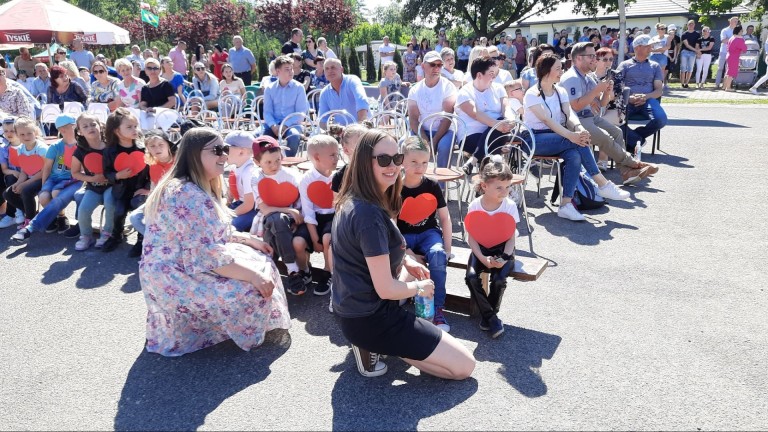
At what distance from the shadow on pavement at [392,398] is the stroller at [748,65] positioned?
54.7ft

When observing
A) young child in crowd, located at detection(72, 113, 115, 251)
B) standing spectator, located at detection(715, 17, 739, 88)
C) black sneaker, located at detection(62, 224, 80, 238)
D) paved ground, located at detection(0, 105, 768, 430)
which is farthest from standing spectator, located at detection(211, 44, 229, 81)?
standing spectator, located at detection(715, 17, 739, 88)

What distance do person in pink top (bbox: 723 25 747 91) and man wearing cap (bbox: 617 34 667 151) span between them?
938cm

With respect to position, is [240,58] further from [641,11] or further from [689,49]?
[641,11]

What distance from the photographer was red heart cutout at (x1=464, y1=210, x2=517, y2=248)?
3.69m

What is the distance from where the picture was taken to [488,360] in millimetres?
3348

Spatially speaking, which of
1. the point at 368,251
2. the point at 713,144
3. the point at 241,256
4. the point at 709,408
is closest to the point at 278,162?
the point at 241,256

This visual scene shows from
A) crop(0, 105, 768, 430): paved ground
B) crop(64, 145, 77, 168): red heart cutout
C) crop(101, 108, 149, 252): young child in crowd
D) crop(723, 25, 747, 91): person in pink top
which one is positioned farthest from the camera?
crop(723, 25, 747, 91): person in pink top

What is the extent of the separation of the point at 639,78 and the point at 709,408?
6447 mm

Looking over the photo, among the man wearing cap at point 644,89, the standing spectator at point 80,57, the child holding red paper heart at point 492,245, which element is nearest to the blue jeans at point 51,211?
the child holding red paper heart at point 492,245

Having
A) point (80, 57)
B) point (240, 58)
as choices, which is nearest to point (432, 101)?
point (240, 58)

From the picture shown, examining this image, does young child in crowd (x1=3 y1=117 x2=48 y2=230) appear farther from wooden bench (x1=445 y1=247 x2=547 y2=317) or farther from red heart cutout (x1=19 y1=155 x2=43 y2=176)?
wooden bench (x1=445 y1=247 x2=547 y2=317)

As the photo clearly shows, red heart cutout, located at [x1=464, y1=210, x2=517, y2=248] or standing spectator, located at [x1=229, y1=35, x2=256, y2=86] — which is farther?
standing spectator, located at [x1=229, y1=35, x2=256, y2=86]

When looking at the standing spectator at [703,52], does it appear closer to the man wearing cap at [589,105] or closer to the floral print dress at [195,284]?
the man wearing cap at [589,105]

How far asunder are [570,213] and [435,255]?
2671 millimetres
